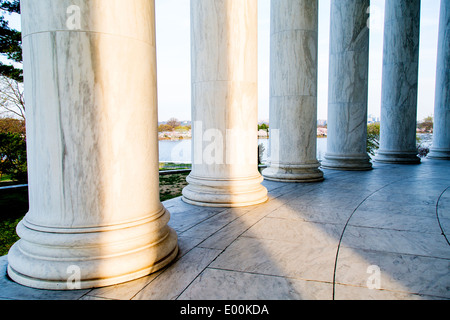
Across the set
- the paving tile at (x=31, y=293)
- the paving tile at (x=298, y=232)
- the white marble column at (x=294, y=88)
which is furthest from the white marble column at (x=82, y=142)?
the white marble column at (x=294, y=88)

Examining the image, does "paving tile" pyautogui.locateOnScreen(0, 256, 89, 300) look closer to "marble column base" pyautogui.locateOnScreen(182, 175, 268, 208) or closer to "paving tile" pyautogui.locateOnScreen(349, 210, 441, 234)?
"marble column base" pyautogui.locateOnScreen(182, 175, 268, 208)

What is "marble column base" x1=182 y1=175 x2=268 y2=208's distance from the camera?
88.9 metres

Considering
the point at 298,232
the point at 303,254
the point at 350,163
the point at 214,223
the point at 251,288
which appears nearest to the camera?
the point at 251,288

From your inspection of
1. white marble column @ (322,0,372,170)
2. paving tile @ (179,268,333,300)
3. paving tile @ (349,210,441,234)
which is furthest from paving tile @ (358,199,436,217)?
white marble column @ (322,0,372,170)

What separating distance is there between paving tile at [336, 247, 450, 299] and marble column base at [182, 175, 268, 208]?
123 feet

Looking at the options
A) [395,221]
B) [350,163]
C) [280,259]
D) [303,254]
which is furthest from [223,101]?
[350,163]

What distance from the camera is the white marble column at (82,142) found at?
42.8 metres

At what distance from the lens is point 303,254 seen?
179 ft

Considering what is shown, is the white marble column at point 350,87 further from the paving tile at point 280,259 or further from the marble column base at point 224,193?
the paving tile at point 280,259

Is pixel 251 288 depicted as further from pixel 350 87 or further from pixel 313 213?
pixel 350 87

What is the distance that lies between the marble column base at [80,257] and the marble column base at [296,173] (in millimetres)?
91509

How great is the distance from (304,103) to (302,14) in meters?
33.6

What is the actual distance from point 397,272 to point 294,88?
94695 mm

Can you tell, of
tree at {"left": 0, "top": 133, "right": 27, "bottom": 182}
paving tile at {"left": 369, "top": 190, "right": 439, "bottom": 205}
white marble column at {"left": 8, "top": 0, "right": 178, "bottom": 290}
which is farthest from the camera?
tree at {"left": 0, "top": 133, "right": 27, "bottom": 182}
